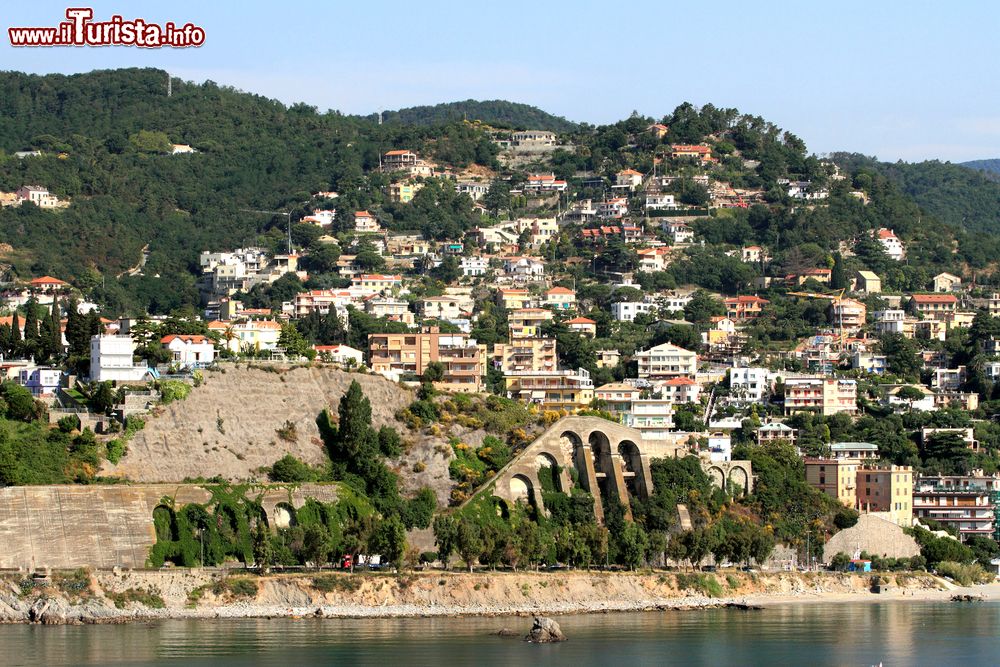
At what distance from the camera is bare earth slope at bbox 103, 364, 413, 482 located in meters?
71.7

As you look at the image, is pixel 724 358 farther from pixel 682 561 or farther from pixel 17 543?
pixel 17 543

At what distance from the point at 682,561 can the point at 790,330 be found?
4521cm

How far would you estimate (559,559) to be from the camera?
7444 cm

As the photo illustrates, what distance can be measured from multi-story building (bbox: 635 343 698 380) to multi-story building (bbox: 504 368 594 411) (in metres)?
12.2

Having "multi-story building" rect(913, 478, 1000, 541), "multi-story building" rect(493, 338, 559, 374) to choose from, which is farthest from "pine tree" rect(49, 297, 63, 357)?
"multi-story building" rect(913, 478, 1000, 541)

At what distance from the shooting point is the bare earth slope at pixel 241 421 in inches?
2822

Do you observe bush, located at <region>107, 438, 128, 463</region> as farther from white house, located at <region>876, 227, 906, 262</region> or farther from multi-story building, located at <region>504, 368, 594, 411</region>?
white house, located at <region>876, 227, 906, 262</region>

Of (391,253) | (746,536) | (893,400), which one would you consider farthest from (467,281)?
(746,536)

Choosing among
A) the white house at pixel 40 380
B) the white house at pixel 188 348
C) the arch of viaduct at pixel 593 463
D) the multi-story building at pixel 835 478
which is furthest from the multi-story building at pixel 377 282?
the white house at pixel 40 380

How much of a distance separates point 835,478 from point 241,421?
2746cm

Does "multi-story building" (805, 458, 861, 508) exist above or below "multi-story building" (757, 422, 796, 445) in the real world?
below

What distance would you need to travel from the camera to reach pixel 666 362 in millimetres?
109938

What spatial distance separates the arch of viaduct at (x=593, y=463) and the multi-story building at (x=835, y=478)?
6536 mm

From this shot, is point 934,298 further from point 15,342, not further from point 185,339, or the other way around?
point 15,342
